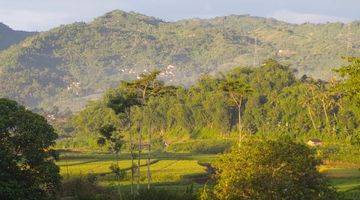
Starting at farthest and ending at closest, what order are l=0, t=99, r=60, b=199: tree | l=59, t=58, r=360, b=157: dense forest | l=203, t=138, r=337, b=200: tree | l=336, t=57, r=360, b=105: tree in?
l=59, t=58, r=360, b=157: dense forest < l=0, t=99, r=60, b=199: tree < l=336, t=57, r=360, b=105: tree < l=203, t=138, r=337, b=200: tree

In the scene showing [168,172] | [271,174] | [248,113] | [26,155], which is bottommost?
[168,172]

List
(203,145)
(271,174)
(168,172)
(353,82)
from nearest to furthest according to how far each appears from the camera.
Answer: (271,174) → (353,82) → (168,172) → (203,145)

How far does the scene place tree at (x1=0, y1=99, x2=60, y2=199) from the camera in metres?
27.6

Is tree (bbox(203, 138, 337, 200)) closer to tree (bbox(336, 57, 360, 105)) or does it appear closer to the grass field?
tree (bbox(336, 57, 360, 105))

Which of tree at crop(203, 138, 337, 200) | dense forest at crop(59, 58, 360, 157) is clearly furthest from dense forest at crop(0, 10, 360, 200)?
dense forest at crop(59, 58, 360, 157)

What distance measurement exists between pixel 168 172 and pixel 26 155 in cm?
3213

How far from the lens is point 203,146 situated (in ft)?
332

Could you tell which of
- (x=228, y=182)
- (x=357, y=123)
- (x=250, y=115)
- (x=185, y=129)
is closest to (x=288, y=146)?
(x=228, y=182)

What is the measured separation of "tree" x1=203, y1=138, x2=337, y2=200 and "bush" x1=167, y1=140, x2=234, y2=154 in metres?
69.2

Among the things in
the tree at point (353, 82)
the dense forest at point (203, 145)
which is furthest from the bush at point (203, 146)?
the tree at point (353, 82)

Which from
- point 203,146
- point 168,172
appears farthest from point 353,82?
point 203,146

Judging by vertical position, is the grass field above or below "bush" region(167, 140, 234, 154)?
above

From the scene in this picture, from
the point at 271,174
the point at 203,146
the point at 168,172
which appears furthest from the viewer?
the point at 203,146

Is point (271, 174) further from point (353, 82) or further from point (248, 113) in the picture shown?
point (248, 113)
